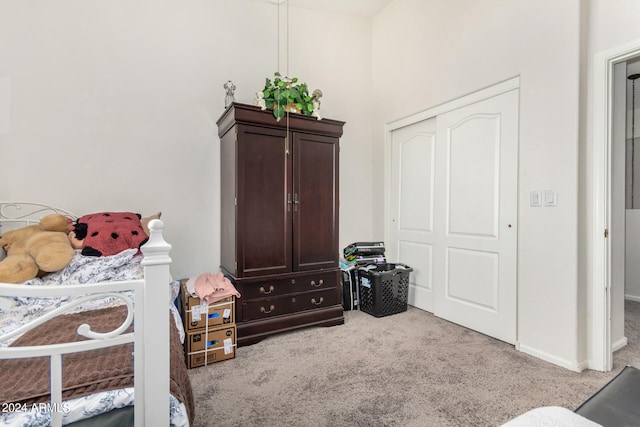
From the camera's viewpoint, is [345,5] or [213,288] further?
[345,5]

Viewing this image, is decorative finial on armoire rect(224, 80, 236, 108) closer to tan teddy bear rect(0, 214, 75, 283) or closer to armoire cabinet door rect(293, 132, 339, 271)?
armoire cabinet door rect(293, 132, 339, 271)

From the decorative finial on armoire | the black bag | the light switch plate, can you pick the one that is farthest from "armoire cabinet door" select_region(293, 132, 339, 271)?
the light switch plate

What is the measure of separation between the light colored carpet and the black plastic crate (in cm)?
44

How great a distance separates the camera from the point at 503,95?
2.47 metres

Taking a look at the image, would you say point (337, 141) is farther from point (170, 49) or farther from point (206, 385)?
point (206, 385)

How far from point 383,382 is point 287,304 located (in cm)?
102

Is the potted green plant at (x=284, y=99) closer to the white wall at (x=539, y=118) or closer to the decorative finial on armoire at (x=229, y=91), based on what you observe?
the decorative finial on armoire at (x=229, y=91)

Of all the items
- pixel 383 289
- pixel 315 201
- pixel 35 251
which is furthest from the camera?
pixel 383 289

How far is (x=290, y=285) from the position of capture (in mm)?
2664

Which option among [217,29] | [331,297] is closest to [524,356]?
[331,297]

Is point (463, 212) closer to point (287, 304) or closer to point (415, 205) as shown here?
point (415, 205)

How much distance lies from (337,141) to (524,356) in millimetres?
2177

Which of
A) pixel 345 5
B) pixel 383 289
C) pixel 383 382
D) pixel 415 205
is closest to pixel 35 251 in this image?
pixel 383 382

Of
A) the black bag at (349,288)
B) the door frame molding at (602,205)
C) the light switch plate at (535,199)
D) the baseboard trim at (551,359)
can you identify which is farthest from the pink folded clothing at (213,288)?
the door frame molding at (602,205)
